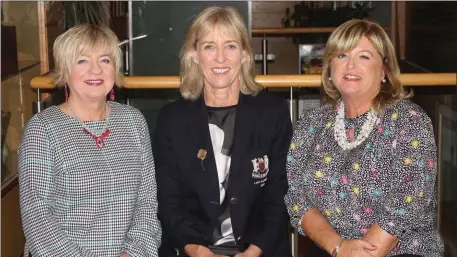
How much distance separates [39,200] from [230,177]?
641 millimetres

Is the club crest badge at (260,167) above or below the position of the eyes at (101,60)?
below

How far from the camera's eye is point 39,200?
7.20 feet

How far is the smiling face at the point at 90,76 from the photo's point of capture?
Answer: 228 cm

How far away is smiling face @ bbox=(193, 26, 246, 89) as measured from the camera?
2410 mm

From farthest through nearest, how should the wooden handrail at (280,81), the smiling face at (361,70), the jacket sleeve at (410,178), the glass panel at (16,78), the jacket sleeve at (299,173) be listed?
the glass panel at (16,78) < the wooden handrail at (280,81) < the jacket sleeve at (299,173) < the smiling face at (361,70) < the jacket sleeve at (410,178)

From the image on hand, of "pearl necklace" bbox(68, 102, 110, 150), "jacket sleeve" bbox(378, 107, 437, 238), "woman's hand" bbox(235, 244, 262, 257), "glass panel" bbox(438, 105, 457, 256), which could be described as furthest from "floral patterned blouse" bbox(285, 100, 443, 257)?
"glass panel" bbox(438, 105, 457, 256)

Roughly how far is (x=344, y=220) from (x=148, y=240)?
Result: 66 centimetres

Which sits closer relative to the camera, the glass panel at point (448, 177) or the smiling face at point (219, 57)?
the smiling face at point (219, 57)

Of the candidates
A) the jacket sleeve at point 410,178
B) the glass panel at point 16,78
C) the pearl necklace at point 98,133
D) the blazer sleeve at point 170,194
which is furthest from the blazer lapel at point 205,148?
the glass panel at point 16,78

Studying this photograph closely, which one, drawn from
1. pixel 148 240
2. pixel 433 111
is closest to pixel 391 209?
pixel 148 240

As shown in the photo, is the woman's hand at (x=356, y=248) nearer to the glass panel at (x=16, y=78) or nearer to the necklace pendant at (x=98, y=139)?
the necklace pendant at (x=98, y=139)

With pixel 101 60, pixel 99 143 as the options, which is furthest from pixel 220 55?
pixel 99 143

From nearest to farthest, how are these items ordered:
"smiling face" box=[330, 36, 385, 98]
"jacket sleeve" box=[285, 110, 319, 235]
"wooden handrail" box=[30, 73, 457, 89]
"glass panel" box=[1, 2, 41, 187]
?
1. "smiling face" box=[330, 36, 385, 98]
2. "jacket sleeve" box=[285, 110, 319, 235]
3. "wooden handrail" box=[30, 73, 457, 89]
4. "glass panel" box=[1, 2, 41, 187]

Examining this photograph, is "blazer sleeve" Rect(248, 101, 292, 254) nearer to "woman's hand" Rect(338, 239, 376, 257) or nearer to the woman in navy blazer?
the woman in navy blazer
